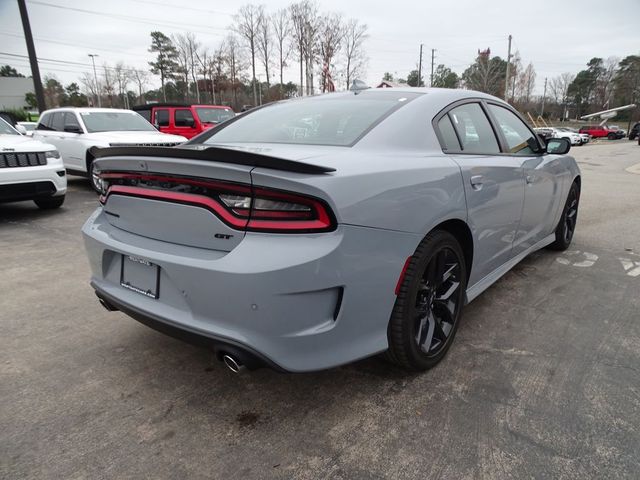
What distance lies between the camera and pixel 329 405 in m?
2.05

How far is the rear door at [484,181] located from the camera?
2420mm

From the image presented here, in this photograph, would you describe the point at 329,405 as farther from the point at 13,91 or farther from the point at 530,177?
the point at 13,91

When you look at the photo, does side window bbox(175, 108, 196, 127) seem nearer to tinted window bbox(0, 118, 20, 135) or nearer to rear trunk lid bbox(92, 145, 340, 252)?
tinted window bbox(0, 118, 20, 135)

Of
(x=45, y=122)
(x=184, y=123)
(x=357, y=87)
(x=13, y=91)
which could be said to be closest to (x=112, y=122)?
(x=45, y=122)

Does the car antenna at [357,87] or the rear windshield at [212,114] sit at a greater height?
the car antenna at [357,87]

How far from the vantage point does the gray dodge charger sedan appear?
1.62 m

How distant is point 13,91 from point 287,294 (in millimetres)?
91737

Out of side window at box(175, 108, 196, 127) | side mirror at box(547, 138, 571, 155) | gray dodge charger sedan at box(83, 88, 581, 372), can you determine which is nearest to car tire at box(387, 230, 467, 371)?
gray dodge charger sedan at box(83, 88, 581, 372)

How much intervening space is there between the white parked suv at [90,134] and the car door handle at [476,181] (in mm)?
6358

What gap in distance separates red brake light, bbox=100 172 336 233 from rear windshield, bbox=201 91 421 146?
621 mm

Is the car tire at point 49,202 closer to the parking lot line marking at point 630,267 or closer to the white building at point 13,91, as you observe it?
the parking lot line marking at point 630,267

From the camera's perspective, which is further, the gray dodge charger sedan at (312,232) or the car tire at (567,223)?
the car tire at (567,223)

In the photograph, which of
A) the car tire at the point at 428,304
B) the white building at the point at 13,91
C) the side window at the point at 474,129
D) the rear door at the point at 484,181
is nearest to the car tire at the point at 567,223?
the rear door at the point at 484,181

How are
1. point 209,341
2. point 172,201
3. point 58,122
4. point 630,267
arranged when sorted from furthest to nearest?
point 58,122 → point 630,267 → point 172,201 → point 209,341
